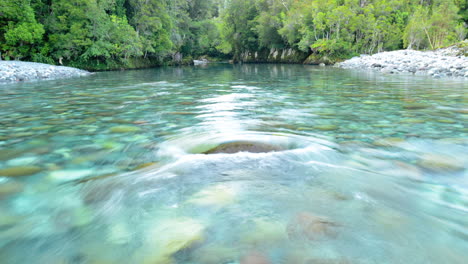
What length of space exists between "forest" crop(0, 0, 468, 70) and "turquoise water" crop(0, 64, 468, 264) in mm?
19240

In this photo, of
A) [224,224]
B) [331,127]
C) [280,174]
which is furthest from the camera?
[331,127]

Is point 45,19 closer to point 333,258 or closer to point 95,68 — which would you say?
point 95,68

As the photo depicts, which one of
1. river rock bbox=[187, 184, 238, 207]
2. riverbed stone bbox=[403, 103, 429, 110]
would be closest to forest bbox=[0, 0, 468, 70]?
riverbed stone bbox=[403, 103, 429, 110]

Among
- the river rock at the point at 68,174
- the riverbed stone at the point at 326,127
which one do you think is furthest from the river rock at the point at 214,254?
the riverbed stone at the point at 326,127

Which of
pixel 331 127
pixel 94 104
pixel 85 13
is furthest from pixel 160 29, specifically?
pixel 331 127

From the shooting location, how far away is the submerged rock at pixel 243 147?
2.38m

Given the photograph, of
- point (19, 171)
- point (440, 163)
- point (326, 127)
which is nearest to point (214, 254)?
point (19, 171)

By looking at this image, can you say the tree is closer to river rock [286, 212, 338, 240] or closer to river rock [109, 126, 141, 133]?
river rock [109, 126, 141, 133]

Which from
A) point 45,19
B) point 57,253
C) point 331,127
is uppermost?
point 45,19

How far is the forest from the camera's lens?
19219mm

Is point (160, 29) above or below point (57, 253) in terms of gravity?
above

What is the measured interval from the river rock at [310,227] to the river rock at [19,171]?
5.89 ft

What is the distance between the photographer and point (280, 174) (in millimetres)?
1898

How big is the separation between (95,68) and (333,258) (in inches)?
901
